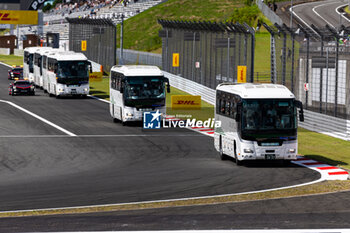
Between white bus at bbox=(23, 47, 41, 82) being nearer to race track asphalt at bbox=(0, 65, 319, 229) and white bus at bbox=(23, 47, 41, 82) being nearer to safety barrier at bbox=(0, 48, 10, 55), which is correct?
race track asphalt at bbox=(0, 65, 319, 229)

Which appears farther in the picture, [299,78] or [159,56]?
[159,56]

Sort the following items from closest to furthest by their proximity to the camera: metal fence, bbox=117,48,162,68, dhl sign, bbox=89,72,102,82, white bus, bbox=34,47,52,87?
white bus, bbox=34,47,52,87
dhl sign, bbox=89,72,102,82
metal fence, bbox=117,48,162,68

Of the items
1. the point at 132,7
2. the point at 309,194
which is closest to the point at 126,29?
the point at 132,7

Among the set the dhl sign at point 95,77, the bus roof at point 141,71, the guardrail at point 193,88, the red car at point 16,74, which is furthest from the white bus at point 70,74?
the red car at point 16,74

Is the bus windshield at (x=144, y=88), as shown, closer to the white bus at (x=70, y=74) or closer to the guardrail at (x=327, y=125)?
the guardrail at (x=327, y=125)

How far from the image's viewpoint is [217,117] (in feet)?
95.6

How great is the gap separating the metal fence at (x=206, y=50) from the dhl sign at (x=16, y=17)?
7435 cm

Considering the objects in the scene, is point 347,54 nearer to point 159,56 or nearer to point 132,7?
point 159,56

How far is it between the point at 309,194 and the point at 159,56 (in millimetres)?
56713

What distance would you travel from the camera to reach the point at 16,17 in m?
136

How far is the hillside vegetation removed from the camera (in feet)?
371

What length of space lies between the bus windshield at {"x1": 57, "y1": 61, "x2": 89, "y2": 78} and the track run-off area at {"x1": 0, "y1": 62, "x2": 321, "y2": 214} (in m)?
13.5

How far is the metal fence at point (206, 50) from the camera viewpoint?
4797cm

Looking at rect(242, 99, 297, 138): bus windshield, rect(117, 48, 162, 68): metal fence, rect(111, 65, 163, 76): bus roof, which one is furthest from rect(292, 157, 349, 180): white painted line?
rect(117, 48, 162, 68): metal fence
